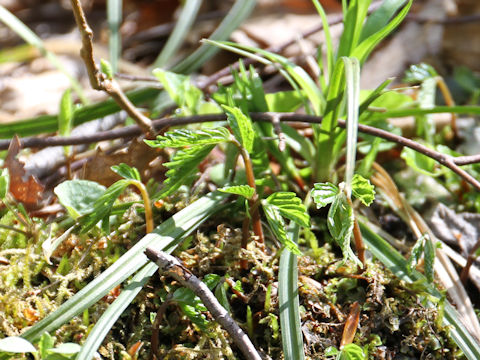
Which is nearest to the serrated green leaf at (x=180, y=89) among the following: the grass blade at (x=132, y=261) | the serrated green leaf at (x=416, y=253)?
the grass blade at (x=132, y=261)

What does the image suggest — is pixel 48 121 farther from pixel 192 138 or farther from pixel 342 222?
pixel 342 222

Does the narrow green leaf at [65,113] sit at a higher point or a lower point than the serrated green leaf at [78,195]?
higher

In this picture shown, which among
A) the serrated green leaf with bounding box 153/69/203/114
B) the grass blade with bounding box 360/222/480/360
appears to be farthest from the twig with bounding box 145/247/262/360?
the serrated green leaf with bounding box 153/69/203/114

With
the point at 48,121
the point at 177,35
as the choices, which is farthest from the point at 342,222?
the point at 177,35

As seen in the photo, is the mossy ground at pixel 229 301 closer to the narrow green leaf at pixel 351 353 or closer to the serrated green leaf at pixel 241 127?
the narrow green leaf at pixel 351 353

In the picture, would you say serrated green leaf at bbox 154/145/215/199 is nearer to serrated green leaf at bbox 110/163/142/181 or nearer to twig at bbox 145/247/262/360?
serrated green leaf at bbox 110/163/142/181

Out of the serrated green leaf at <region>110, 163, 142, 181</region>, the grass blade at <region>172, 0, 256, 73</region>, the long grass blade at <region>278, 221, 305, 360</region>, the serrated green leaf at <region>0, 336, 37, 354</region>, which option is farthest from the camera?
the grass blade at <region>172, 0, 256, 73</region>
